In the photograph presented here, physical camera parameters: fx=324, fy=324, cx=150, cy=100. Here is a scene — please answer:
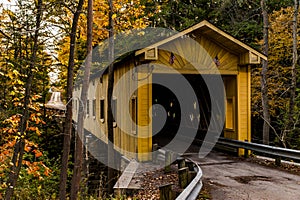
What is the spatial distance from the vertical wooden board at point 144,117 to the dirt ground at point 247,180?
182 cm

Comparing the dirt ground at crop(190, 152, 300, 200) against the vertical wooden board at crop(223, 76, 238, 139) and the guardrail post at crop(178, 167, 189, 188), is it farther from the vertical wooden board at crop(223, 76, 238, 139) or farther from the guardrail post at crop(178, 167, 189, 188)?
the vertical wooden board at crop(223, 76, 238, 139)

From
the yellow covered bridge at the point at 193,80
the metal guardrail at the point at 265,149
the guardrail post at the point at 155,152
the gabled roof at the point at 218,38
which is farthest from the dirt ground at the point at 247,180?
the gabled roof at the point at 218,38

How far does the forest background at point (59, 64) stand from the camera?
9.20m

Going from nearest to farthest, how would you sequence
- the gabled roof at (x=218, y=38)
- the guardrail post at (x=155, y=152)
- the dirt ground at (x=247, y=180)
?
the dirt ground at (x=247, y=180) → the guardrail post at (x=155, y=152) → the gabled roof at (x=218, y=38)

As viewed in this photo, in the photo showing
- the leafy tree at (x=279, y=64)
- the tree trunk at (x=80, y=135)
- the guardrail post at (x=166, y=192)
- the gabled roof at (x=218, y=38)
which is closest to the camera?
the guardrail post at (x=166, y=192)

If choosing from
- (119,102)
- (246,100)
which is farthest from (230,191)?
(119,102)

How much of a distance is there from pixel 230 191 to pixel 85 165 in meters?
10.3

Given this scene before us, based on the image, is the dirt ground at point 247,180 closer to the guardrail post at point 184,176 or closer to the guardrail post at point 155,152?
the guardrail post at point 184,176

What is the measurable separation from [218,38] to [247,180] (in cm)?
535

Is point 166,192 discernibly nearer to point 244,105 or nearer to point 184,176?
point 184,176

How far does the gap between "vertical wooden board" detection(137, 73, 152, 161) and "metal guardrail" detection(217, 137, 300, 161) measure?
3183 millimetres

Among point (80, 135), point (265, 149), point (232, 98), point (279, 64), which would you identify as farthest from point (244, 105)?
point (279, 64)

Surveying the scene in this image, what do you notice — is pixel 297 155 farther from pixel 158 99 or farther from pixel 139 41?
pixel 158 99

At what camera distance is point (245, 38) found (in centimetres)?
2119
